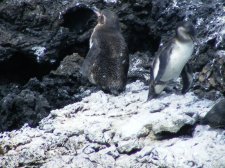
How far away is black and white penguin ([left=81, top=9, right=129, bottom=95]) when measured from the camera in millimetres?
5797

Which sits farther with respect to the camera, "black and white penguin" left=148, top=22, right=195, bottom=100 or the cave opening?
the cave opening

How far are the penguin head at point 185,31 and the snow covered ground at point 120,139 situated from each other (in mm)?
780

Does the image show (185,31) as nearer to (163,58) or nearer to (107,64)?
(163,58)

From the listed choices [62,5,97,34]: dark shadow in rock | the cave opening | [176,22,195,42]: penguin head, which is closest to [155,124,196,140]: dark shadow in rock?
[176,22,195,42]: penguin head

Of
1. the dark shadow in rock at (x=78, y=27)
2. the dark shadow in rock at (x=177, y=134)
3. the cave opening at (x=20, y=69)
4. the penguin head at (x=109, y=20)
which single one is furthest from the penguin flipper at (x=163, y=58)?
the cave opening at (x=20, y=69)

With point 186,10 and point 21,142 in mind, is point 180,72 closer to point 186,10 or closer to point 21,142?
point 186,10

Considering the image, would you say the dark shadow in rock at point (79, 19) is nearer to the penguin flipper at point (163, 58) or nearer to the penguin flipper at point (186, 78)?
the penguin flipper at point (163, 58)

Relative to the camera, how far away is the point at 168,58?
213 inches

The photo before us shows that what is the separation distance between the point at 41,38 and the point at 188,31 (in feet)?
7.25

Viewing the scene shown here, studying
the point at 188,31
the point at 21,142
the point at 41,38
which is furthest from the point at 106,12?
the point at 21,142

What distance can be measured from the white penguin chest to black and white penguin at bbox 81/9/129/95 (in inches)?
25.6

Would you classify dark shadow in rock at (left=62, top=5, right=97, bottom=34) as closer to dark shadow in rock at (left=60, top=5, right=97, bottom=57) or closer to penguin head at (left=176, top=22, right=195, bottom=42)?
dark shadow in rock at (left=60, top=5, right=97, bottom=57)

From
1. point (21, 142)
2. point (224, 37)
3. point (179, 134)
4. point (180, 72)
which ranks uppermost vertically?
point (224, 37)

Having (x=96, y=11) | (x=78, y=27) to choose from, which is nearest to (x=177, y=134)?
(x=96, y=11)
